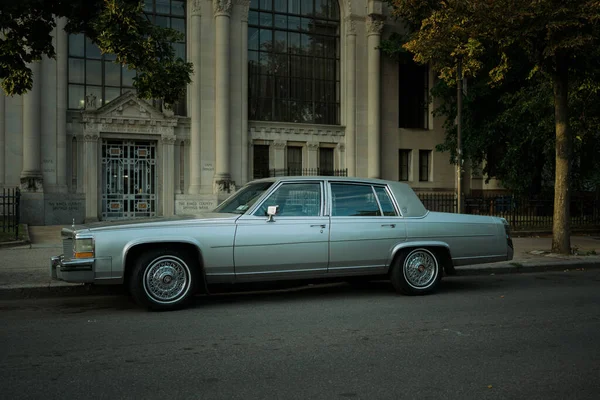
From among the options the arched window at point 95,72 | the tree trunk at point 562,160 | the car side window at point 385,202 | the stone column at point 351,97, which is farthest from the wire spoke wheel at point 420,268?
the stone column at point 351,97

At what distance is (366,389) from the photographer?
4.22 metres

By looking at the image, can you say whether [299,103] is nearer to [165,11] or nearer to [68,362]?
[165,11]

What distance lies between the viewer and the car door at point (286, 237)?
24.1 ft

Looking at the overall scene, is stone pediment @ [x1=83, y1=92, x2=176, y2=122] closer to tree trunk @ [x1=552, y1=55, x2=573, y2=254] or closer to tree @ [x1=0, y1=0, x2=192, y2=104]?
tree @ [x1=0, y1=0, x2=192, y2=104]

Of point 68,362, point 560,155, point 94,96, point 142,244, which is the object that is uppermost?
point 94,96

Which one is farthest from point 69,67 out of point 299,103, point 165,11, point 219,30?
point 299,103

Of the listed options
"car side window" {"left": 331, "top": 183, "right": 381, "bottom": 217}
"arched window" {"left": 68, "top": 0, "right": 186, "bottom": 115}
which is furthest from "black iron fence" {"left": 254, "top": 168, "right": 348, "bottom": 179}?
"car side window" {"left": 331, "top": 183, "right": 381, "bottom": 217}

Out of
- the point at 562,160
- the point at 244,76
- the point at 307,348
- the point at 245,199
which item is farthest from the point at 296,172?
the point at 307,348

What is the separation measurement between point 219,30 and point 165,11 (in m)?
2.39

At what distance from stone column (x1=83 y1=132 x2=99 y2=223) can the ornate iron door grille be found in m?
0.56

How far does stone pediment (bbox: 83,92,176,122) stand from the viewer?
75.3 feet

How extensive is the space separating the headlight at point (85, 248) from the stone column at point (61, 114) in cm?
1684

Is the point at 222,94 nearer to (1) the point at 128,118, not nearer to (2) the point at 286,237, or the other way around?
(1) the point at 128,118

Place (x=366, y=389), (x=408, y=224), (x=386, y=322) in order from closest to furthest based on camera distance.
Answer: (x=366, y=389), (x=386, y=322), (x=408, y=224)
